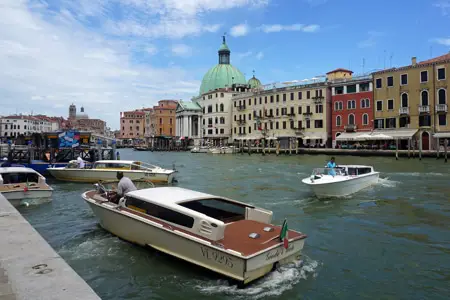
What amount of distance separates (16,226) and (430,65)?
46.7 metres

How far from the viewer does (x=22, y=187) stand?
13.3m

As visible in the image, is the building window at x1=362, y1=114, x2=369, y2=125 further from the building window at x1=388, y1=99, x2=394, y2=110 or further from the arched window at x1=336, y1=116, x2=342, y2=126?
the arched window at x1=336, y1=116, x2=342, y2=126

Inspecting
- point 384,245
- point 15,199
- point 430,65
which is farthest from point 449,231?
point 430,65

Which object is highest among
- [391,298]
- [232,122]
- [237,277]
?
[232,122]

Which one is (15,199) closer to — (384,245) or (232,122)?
(384,245)

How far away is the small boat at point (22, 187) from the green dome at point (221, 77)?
239ft

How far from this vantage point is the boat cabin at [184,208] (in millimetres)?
7122

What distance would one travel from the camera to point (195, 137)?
9150cm

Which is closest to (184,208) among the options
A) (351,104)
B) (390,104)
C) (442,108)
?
(442,108)

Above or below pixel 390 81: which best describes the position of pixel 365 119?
below

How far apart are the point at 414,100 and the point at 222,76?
5091cm

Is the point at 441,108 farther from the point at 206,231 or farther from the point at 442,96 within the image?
the point at 206,231

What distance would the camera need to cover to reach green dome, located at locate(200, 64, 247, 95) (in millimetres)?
87438

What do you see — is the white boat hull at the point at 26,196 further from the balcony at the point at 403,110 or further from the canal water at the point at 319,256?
the balcony at the point at 403,110
